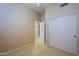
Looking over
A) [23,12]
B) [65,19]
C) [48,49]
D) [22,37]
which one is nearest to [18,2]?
[23,12]

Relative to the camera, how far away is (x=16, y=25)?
1.85 metres

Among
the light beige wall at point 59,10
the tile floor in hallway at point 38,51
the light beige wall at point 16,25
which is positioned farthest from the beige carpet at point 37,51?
the light beige wall at point 59,10

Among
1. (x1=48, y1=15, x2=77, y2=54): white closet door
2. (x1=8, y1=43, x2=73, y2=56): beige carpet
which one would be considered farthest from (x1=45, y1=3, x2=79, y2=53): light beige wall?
(x1=8, y1=43, x2=73, y2=56): beige carpet

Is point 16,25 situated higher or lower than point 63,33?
higher

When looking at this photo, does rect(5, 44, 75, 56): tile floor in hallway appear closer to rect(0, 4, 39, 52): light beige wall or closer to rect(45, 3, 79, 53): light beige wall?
rect(0, 4, 39, 52): light beige wall

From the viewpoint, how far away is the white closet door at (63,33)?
1795 millimetres

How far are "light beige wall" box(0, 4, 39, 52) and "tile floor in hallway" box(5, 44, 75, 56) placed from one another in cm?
10

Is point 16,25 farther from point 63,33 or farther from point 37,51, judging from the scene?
point 63,33

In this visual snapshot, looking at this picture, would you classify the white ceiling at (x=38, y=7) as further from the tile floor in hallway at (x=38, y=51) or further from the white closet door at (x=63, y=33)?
the tile floor in hallway at (x=38, y=51)

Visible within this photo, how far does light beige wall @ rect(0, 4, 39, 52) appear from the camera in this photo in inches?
69.0

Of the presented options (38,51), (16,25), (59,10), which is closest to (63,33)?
(59,10)

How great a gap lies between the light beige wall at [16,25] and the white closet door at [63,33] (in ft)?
1.11

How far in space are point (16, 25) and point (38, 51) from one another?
2.02ft

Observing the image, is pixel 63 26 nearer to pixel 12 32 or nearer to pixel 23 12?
pixel 23 12
